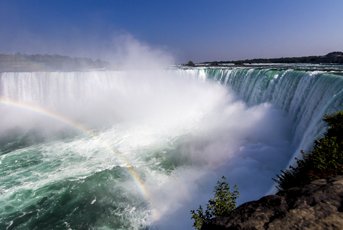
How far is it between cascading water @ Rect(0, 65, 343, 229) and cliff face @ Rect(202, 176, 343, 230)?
4.59m

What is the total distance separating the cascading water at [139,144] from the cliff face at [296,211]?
459 centimetres

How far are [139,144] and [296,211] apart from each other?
11.8m

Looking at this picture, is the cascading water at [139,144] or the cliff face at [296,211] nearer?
the cliff face at [296,211]

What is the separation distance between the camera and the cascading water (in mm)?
7023

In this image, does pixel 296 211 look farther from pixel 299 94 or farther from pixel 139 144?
pixel 139 144

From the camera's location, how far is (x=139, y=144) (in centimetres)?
1310

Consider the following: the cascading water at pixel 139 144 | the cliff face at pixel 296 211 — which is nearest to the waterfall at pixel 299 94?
the cascading water at pixel 139 144

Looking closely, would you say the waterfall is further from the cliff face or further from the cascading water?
the cliff face

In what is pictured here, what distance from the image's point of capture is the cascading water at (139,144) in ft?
23.0

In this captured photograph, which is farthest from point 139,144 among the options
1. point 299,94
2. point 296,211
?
point 296,211

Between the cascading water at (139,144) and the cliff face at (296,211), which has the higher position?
the cliff face at (296,211)

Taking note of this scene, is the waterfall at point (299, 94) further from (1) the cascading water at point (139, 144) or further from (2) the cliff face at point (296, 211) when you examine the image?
(2) the cliff face at point (296, 211)

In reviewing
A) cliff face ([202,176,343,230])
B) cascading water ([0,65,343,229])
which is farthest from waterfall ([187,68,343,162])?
cliff face ([202,176,343,230])

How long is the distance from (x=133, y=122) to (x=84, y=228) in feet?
42.3
